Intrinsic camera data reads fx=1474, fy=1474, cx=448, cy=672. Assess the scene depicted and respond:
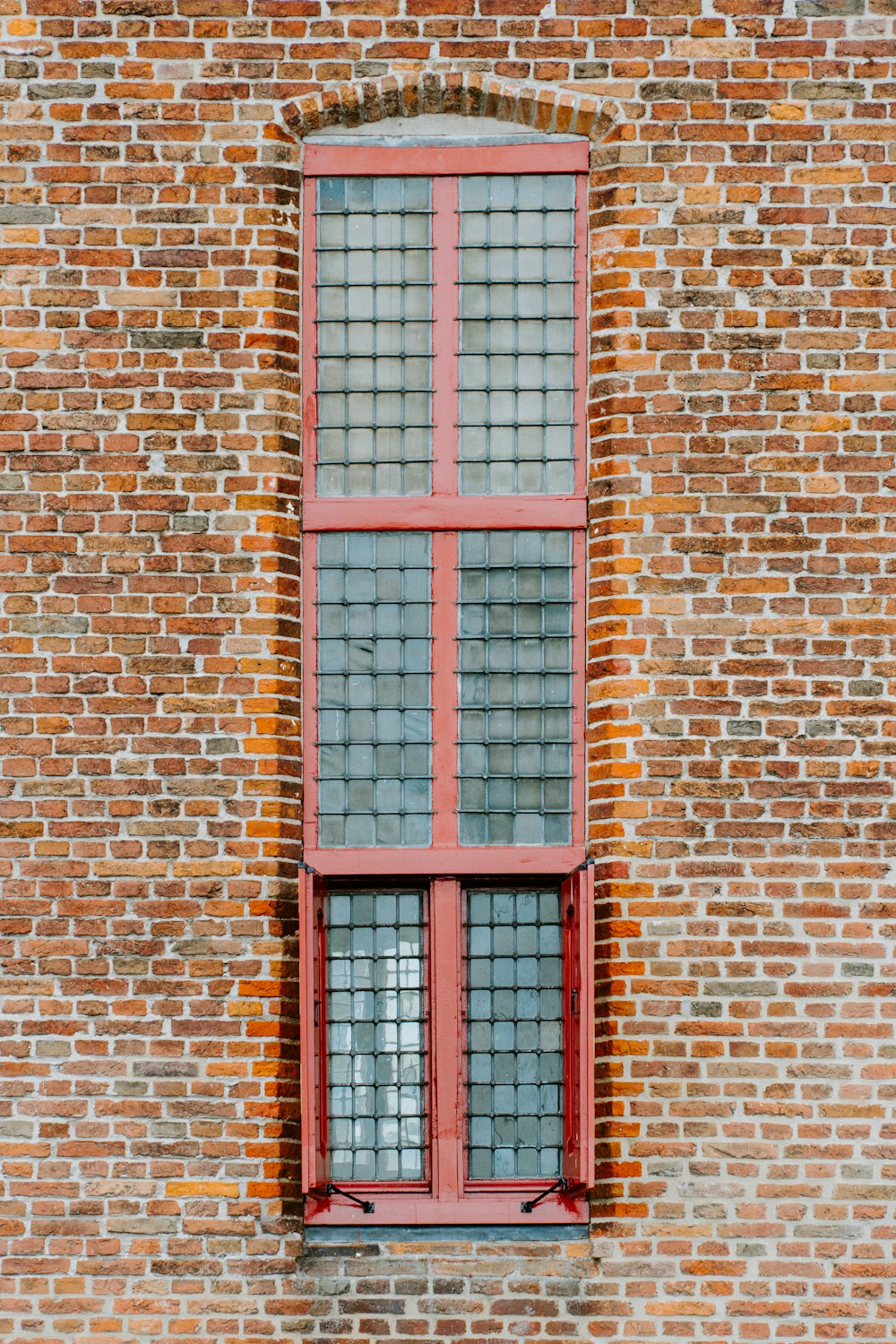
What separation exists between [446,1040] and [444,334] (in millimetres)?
2450

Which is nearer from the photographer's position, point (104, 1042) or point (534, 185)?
point (104, 1042)

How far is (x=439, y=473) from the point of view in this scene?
5.20 m

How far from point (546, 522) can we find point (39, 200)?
2.07 metres

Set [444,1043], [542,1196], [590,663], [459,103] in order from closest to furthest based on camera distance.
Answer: [542,1196] < [444,1043] < [590,663] < [459,103]

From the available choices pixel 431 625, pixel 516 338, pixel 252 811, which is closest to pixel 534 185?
pixel 516 338

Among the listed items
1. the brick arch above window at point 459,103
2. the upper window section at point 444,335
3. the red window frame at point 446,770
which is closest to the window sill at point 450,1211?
the red window frame at point 446,770

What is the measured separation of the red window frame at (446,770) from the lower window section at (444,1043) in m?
0.01

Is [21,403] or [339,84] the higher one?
[339,84]

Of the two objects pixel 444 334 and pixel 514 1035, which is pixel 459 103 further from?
pixel 514 1035

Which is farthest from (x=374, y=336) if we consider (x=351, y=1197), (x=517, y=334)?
(x=351, y=1197)

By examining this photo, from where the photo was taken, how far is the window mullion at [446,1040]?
4.92 meters

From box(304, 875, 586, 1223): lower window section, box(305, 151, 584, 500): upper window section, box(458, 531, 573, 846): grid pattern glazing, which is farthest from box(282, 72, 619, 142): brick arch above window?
box(304, 875, 586, 1223): lower window section

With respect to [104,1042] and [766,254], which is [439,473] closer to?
[766,254]

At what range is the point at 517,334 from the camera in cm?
523
